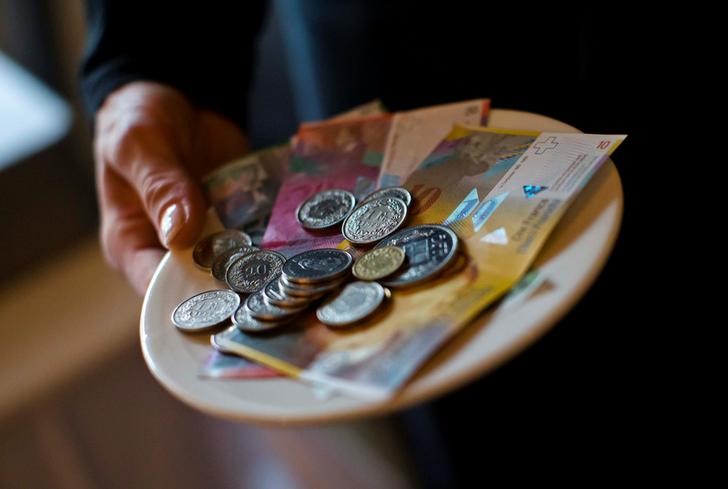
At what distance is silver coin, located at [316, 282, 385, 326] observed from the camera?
58cm

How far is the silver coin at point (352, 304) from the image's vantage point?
583mm

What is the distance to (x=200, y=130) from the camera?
3.45ft

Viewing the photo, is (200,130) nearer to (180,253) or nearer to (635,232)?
(180,253)

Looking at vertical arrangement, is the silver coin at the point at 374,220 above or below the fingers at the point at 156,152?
above

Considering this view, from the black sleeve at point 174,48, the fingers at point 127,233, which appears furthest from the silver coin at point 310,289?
the black sleeve at point 174,48

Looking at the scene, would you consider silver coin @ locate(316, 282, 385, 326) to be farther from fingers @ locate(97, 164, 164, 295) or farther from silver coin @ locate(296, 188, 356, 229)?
fingers @ locate(97, 164, 164, 295)

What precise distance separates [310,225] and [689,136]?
1.27 ft

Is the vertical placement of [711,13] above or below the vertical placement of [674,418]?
above

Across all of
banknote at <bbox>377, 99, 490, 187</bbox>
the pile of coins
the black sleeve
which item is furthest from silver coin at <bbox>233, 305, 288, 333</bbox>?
the black sleeve

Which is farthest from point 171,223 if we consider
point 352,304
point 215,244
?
point 352,304

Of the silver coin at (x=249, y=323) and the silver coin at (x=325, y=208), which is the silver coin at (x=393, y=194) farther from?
the silver coin at (x=249, y=323)

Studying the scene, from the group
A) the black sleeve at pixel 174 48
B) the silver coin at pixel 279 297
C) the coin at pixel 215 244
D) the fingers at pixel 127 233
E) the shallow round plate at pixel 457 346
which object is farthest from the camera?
the black sleeve at pixel 174 48

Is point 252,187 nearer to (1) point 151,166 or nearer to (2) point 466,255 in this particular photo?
(1) point 151,166

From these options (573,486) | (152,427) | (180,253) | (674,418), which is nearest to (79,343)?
(152,427)
